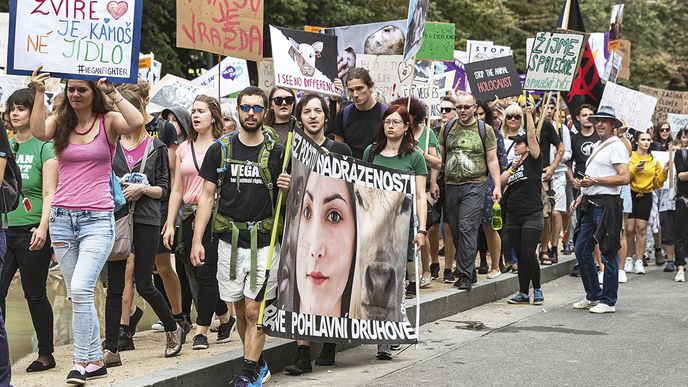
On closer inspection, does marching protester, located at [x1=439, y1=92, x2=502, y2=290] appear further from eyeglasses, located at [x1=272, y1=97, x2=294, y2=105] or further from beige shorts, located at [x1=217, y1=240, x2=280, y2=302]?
beige shorts, located at [x1=217, y1=240, x2=280, y2=302]

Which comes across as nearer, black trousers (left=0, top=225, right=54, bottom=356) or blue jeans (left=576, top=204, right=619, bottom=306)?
black trousers (left=0, top=225, right=54, bottom=356)

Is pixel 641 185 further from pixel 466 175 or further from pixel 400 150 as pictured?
pixel 400 150

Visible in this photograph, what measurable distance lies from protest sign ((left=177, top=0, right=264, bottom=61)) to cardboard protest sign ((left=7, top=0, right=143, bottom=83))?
3.93 m

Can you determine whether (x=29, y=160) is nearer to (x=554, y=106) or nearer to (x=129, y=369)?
(x=129, y=369)

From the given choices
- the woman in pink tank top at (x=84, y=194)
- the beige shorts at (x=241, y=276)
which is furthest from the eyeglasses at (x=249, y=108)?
the beige shorts at (x=241, y=276)

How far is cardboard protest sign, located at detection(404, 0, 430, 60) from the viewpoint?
10.8 meters

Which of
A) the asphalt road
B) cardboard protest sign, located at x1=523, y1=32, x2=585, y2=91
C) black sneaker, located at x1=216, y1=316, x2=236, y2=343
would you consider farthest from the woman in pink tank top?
cardboard protest sign, located at x1=523, y1=32, x2=585, y2=91

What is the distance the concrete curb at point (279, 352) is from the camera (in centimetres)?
673

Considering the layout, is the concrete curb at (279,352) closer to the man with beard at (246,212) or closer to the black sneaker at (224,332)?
the man with beard at (246,212)

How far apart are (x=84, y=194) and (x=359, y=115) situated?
11.6 feet

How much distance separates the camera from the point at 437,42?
14133 millimetres

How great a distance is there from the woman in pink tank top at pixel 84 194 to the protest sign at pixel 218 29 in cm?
413

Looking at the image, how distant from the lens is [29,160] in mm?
7242

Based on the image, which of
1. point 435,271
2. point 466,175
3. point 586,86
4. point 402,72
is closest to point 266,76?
point 402,72
